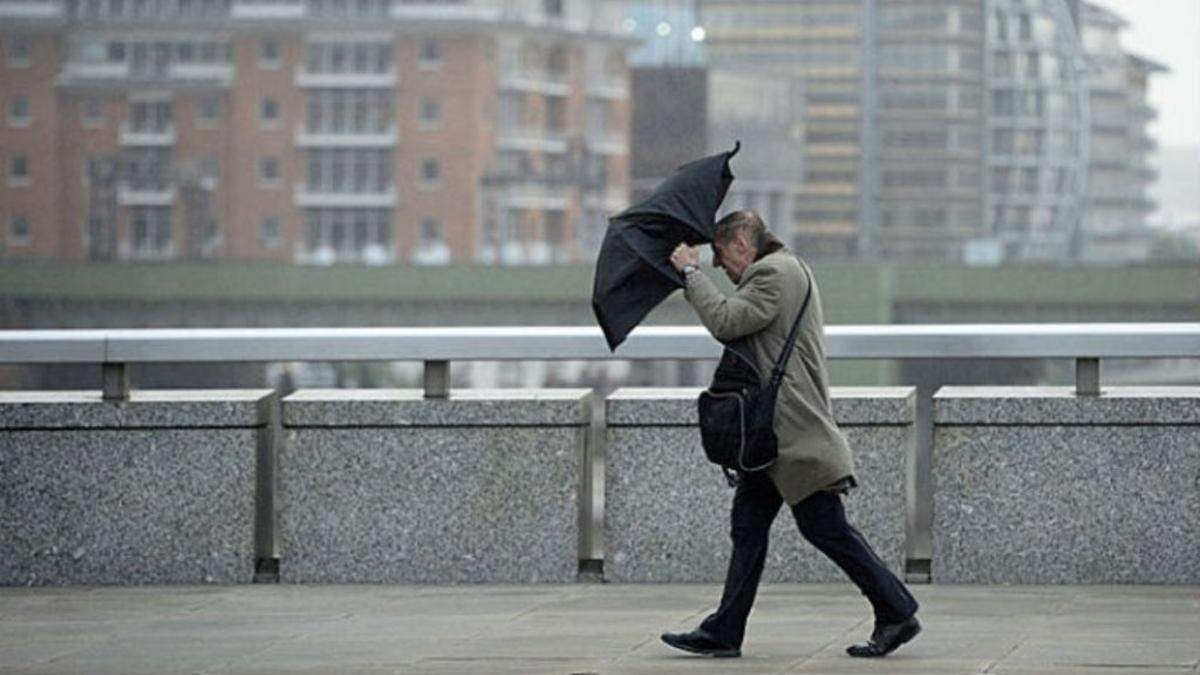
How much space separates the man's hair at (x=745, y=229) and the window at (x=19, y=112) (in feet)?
359

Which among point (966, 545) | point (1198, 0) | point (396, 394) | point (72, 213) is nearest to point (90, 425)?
point (396, 394)

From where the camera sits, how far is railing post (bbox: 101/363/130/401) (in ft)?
34.1

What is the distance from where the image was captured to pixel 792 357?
775 centimetres

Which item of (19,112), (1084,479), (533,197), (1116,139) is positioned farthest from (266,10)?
(1084,479)

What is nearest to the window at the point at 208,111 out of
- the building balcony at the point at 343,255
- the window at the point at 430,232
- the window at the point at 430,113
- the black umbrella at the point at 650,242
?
the building balcony at the point at 343,255

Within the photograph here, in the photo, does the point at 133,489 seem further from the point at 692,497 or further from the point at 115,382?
the point at 692,497

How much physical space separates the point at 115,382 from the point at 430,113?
10479 centimetres

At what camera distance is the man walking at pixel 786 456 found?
7.68 meters

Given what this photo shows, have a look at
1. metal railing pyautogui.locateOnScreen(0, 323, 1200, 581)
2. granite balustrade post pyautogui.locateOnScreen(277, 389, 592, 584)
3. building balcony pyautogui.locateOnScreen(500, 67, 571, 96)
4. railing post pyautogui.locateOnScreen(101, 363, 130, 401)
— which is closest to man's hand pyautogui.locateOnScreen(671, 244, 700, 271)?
metal railing pyautogui.locateOnScreen(0, 323, 1200, 581)

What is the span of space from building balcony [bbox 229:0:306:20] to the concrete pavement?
106 m

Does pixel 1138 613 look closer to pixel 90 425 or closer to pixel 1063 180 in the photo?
pixel 90 425

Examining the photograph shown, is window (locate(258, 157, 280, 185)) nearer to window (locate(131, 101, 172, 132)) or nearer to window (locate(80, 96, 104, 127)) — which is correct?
window (locate(131, 101, 172, 132))

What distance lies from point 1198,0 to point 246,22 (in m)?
103

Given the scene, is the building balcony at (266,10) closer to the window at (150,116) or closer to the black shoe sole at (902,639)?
the window at (150,116)
